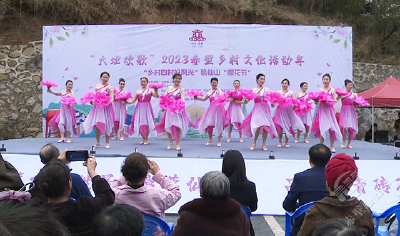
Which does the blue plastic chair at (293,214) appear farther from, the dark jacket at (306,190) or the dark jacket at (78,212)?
the dark jacket at (78,212)

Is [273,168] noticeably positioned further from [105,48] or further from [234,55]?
[105,48]

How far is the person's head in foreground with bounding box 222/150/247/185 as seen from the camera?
2.91 meters

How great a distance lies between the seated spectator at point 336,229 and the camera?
54.1 inches

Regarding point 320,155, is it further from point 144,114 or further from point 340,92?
point 144,114

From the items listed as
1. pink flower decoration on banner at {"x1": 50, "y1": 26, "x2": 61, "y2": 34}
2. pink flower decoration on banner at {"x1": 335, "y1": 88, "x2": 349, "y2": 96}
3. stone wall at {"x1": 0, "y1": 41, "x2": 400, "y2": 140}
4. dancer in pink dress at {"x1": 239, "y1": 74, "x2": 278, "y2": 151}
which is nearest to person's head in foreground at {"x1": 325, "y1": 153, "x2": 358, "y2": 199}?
dancer in pink dress at {"x1": 239, "y1": 74, "x2": 278, "y2": 151}

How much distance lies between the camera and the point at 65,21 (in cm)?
1341

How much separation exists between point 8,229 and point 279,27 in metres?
9.77

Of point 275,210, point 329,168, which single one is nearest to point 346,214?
point 329,168

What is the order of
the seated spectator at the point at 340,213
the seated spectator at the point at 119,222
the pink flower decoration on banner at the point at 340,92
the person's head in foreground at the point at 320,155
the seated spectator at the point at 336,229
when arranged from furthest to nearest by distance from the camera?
the pink flower decoration on banner at the point at 340,92 < the person's head in foreground at the point at 320,155 < the seated spectator at the point at 340,213 < the seated spectator at the point at 119,222 < the seated spectator at the point at 336,229

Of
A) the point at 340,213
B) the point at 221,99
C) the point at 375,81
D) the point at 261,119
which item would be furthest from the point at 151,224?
the point at 375,81

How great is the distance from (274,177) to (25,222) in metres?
4.50

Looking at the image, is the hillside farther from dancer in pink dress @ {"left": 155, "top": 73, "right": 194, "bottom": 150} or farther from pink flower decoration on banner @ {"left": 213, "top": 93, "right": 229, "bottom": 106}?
dancer in pink dress @ {"left": 155, "top": 73, "right": 194, "bottom": 150}

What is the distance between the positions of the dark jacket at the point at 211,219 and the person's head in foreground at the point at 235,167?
0.75 meters

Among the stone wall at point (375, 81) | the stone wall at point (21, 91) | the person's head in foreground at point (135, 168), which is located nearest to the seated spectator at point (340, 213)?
the person's head in foreground at point (135, 168)
